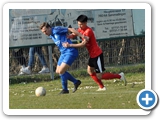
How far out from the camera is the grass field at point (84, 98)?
10190mm

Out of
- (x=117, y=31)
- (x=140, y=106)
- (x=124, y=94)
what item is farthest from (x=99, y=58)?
(x=117, y=31)

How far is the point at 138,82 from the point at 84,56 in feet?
10.8

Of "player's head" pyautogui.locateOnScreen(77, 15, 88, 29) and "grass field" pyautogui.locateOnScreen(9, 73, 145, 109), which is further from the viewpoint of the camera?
"player's head" pyautogui.locateOnScreen(77, 15, 88, 29)

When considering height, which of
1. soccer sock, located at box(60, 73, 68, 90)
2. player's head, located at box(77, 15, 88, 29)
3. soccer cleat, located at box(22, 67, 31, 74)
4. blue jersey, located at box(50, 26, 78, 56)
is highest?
player's head, located at box(77, 15, 88, 29)

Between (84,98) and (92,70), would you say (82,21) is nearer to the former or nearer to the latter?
(92,70)

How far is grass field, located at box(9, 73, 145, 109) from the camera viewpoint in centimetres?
1019

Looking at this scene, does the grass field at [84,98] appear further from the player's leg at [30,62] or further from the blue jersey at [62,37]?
the player's leg at [30,62]

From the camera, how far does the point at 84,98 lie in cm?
1099

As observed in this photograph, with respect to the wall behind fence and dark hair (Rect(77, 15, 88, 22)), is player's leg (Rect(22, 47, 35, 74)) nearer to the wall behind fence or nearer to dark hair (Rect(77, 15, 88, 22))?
the wall behind fence

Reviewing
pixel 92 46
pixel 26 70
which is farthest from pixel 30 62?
pixel 92 46

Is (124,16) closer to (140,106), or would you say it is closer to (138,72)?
(138,72)

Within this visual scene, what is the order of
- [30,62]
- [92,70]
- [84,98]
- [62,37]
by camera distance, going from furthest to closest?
[30,62], [92,70], [62,37], [84,98]

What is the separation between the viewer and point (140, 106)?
9625 mm

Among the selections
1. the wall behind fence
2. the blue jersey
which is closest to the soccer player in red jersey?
the blue jersey
